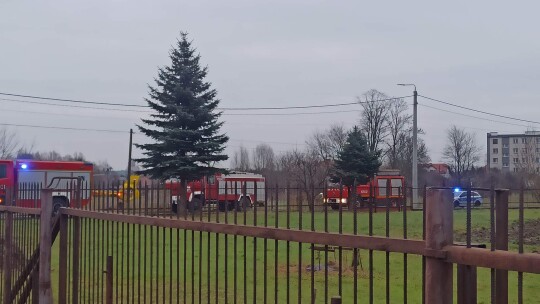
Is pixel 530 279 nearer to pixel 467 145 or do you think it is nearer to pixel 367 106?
pixel 367 106

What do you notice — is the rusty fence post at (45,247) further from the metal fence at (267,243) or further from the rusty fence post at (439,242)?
the rusty fence post at (439,242)

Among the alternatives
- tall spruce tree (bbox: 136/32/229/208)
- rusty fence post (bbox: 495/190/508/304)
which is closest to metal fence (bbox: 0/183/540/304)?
rusty fence post (bbox: 495/190/508/304)

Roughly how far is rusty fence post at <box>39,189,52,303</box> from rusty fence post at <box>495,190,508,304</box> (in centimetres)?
542

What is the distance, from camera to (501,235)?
272 cm

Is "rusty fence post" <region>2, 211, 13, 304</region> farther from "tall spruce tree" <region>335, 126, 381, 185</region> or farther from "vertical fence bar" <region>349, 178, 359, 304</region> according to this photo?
"tall spruce tree" <region>335, 126, 381, 185</region>

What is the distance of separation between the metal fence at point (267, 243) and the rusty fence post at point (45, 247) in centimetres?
3

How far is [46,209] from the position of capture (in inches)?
279

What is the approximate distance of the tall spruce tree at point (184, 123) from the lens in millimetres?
36781

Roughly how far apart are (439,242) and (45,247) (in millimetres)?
5331

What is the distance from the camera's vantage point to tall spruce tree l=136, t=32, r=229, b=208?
36781 millimetres

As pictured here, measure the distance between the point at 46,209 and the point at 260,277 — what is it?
652 centimetres

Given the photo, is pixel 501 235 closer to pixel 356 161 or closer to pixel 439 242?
pixel 439 242

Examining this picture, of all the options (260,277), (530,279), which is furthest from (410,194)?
(530,279)

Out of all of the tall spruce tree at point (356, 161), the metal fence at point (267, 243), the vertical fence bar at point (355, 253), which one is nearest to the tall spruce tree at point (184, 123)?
the tall spruce tree at point (356, 161)
